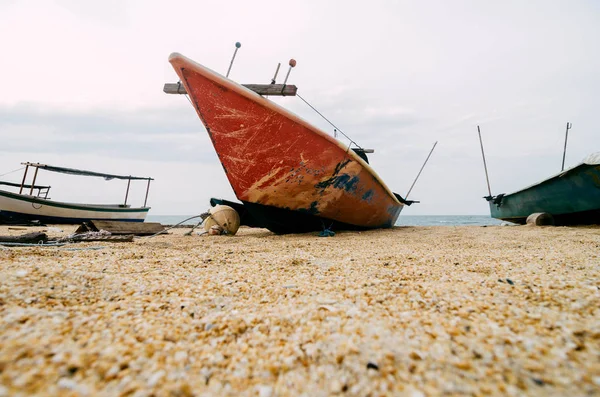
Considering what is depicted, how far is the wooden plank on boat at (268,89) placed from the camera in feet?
16.8

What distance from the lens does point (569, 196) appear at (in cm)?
676

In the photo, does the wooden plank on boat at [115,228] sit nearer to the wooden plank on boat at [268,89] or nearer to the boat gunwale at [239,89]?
the wooden plank on boat at [268,89]

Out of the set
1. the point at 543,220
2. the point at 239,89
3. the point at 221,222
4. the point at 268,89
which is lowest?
the point at 221,222

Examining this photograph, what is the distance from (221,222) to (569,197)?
8866 millimetres

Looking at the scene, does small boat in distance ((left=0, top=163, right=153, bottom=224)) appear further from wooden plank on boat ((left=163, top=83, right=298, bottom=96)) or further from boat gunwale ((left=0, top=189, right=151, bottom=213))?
wooden plank on boat ((left=163, top=83, right=298, bottom=96))

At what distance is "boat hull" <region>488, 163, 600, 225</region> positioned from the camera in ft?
20.3

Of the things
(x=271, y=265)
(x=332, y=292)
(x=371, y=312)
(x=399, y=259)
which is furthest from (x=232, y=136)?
Result: (x=371, y=312)

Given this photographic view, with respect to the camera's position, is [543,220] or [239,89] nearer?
[239,89]

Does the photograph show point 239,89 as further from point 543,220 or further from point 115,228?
point 543,220

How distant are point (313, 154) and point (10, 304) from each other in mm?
4423

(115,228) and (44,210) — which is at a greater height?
(115,228)

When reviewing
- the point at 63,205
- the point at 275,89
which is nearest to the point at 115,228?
the point at 275,89

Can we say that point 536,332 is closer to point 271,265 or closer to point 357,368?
point 357,368

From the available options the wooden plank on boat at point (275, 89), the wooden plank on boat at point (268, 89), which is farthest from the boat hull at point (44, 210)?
the wooden plank on boat at point (275, 89)
